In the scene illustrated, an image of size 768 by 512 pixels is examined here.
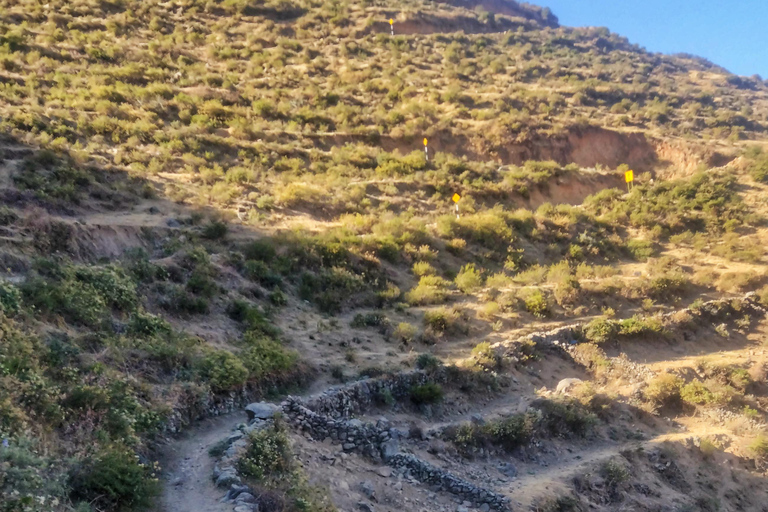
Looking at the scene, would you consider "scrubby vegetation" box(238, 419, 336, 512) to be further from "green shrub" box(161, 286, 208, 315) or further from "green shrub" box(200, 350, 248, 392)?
"green shrub" box(161, 286, 208, 315)

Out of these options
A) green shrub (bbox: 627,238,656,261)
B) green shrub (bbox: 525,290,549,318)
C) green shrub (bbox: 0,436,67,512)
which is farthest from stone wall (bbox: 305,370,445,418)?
green shrub (bbox: 627,238,656,261)

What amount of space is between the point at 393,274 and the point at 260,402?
6916mm

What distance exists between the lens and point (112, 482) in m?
5.22

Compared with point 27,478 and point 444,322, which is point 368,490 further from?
point 444,322

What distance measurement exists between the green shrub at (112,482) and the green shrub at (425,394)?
5165mm

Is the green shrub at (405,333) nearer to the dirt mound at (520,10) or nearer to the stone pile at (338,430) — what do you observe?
the stone pile at (338,430)

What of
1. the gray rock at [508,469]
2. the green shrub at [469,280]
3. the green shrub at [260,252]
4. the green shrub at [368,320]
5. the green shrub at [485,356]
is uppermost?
the green shrub at [260,252]

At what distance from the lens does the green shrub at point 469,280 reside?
14.6 m

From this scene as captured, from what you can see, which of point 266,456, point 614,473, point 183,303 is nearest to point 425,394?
point 614,473

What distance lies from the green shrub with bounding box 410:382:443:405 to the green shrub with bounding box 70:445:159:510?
16.9ft

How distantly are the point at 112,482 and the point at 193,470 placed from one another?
1.27 metres

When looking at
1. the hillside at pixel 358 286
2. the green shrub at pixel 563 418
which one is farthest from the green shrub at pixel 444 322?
the green shrub at pixel 563 418

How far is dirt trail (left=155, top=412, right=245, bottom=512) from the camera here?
5645 millimetres

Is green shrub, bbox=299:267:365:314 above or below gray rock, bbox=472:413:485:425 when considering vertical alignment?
above
